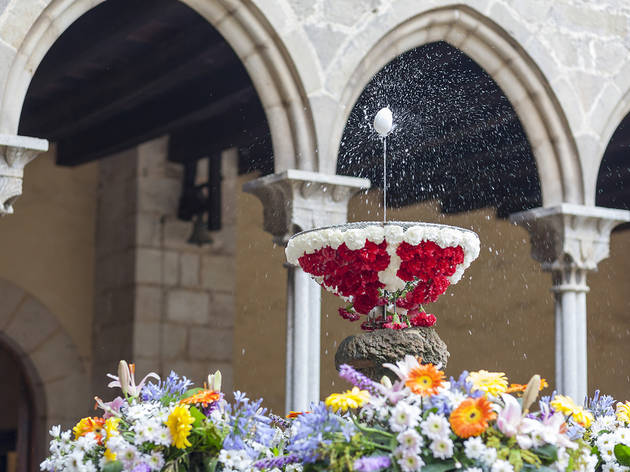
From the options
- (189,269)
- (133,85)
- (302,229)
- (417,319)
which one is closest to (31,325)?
(189,269)

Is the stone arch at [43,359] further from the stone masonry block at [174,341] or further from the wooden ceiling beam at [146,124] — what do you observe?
the wooden ceiling beam at [146,124]

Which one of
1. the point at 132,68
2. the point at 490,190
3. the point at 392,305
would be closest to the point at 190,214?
the point at 132,68

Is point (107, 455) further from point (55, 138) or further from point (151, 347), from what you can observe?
point (55, 138)

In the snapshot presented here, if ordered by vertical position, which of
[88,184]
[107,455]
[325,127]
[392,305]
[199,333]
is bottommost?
[107,455]

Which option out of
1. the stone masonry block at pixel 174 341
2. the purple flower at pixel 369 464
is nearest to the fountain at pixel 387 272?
the purple flower at pixel 369 464

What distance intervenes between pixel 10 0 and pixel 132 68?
6.70 feet

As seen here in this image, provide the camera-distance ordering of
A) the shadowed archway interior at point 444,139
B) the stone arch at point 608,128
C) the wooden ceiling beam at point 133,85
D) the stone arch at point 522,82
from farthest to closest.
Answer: the shadowed archway interior at point 444,139, the wooden ceiling beam at point 133,85, the stone arch at point 608,128, the stone arch at point 522,82

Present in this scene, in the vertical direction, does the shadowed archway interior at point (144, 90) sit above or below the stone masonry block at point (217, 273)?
above

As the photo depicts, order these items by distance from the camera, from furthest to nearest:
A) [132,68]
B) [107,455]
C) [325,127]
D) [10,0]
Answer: [132,68]
[325,127]
[10,0]
[107,455]

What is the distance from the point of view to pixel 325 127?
15.2ft

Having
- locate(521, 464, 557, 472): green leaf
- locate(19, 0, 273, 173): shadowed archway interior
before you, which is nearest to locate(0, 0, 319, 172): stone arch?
locate(19, 0, 273, 173): shadowed archway interior

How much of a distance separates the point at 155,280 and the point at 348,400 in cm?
496

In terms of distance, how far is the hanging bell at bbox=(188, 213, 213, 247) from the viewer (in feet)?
23.0

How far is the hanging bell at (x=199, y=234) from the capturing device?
23.0 feet
